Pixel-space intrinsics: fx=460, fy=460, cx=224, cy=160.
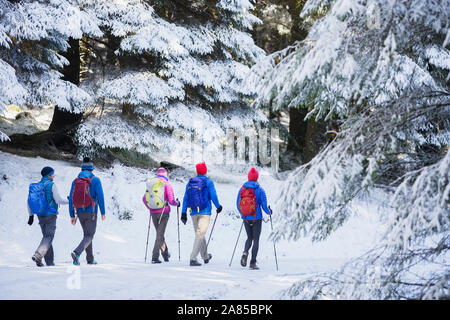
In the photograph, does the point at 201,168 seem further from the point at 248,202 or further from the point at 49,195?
the point at 49,195

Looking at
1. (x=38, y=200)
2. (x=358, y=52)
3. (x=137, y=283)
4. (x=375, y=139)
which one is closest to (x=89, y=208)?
(x=38, y=200)

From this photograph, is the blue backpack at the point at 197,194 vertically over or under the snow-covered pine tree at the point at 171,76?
under

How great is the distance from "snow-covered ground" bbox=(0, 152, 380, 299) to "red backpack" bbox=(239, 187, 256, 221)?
1.00 meters

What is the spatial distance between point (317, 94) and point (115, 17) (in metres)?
9.44

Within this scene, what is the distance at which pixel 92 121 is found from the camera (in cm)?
1316

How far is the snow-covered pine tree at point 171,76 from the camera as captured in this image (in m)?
12.6

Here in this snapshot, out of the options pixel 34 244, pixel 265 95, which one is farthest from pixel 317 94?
pixel 34 244

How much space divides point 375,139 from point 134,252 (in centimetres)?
753

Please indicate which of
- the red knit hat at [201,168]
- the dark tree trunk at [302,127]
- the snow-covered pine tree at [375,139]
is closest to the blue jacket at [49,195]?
the red knit hat at [201,168]

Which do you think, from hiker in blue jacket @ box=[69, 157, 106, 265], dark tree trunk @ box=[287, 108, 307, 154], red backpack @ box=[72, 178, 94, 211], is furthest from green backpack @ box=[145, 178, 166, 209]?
dark tree trunk @ box=[287, 108, 307, 154]

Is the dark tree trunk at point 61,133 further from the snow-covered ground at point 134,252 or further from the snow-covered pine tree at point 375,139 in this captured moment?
the snow-covered pine tree at point 375,139

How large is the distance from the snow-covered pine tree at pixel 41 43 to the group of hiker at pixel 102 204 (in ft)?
9.22

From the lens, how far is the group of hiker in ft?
25.3
